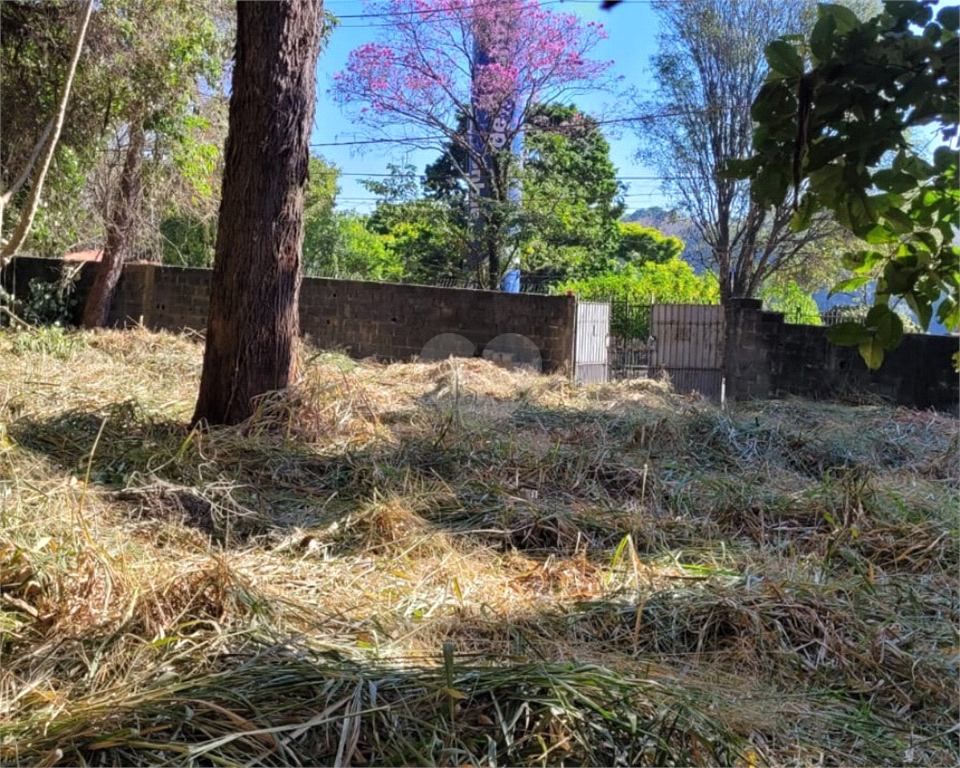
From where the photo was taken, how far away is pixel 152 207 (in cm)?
1091

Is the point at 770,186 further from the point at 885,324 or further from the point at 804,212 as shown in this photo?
the point at 885,324

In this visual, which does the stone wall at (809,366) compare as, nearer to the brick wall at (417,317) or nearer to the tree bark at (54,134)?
the brick wall at (417,317)

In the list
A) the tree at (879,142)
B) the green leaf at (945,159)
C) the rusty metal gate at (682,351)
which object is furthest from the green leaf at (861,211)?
the rusty metal gate at (682,351)

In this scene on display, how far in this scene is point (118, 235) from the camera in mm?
10906

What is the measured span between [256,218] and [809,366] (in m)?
7.53

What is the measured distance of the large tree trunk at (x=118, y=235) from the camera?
33.8 feet

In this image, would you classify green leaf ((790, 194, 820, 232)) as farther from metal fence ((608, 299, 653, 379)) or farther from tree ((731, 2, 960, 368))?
metal fence ((608, 299, 653, 379))

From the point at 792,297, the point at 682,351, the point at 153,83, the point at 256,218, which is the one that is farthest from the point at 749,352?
the point at 792,297

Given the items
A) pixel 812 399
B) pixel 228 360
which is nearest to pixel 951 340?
pixel 812 399

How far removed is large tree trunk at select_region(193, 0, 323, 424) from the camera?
4.89 metres

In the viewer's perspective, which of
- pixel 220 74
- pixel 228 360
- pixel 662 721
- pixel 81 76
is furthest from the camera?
pixel 220 74

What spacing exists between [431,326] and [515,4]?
18.0 ft

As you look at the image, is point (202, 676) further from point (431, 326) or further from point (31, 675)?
point (431, 326)

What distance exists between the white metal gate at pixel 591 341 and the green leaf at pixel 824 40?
9.35 metres
